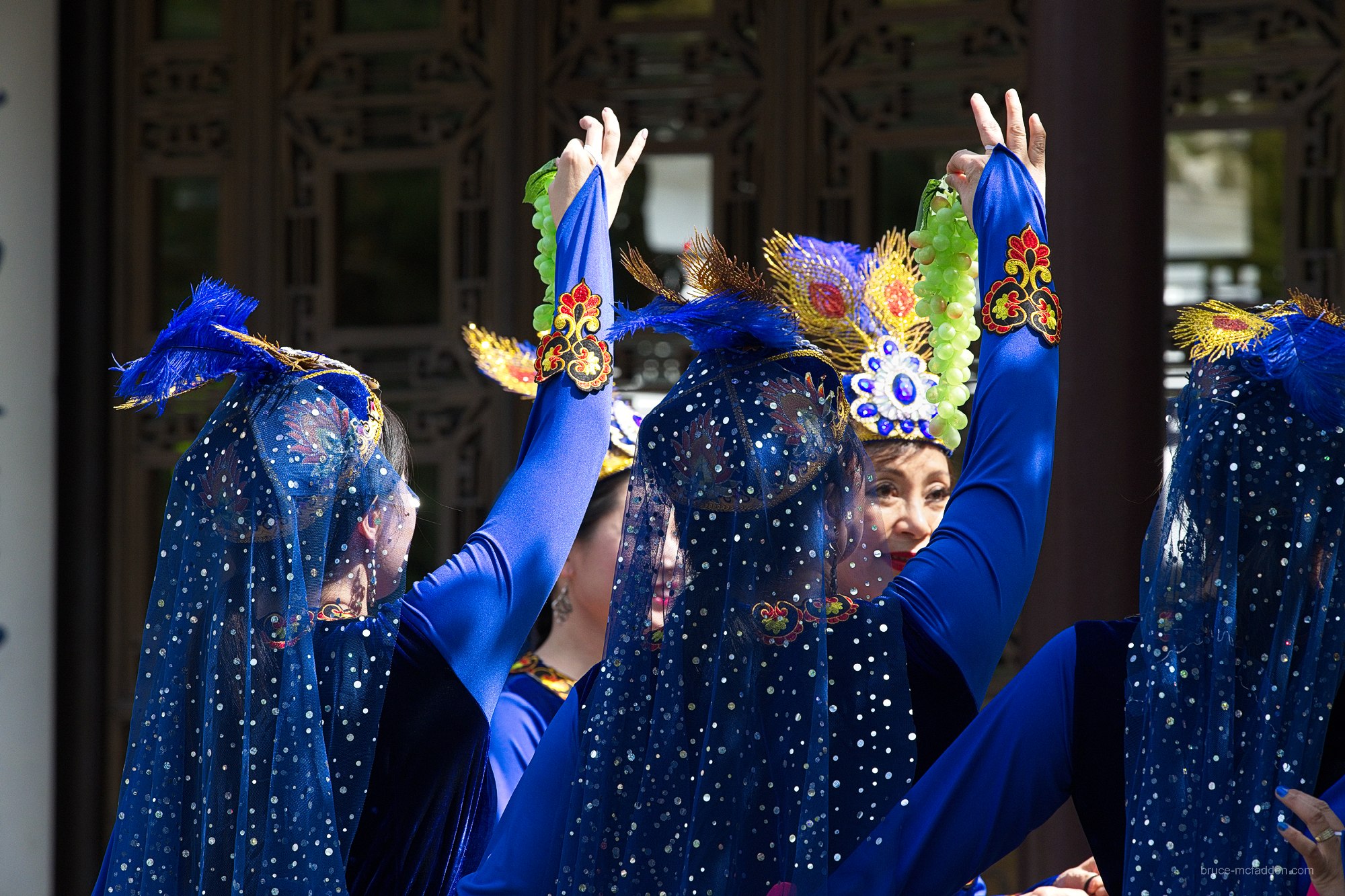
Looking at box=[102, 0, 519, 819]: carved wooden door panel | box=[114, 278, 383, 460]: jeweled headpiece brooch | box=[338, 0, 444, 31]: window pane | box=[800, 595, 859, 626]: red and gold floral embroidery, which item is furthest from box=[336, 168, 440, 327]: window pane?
box=[800, 595, 859, 626]: red and gold floral embroidery

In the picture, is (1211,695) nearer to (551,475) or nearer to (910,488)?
(551,475)

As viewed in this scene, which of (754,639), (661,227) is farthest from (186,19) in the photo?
(754,639)

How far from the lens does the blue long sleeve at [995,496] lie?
70.4 inches

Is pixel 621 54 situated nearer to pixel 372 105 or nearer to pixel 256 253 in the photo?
pixel 372 105

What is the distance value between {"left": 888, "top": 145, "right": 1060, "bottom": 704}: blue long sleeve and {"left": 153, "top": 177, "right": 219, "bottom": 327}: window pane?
10.7 feet

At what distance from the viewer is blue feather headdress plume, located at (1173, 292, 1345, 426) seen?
158 cm

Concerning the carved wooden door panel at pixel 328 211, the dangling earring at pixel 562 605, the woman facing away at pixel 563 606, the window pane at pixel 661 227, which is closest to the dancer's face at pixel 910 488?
the woman facing away at pixel 563 606

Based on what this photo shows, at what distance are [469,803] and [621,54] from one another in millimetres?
2891

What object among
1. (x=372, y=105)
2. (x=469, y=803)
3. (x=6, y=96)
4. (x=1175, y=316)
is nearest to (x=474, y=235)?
(x=372, y=105)

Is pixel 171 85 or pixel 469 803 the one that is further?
pixel 171 85

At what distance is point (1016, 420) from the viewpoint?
73.6 inches

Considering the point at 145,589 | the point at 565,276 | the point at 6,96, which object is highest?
the point at 6,96

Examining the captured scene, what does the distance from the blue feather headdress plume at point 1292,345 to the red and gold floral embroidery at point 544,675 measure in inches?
51.8

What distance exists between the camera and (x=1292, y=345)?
1619mm
